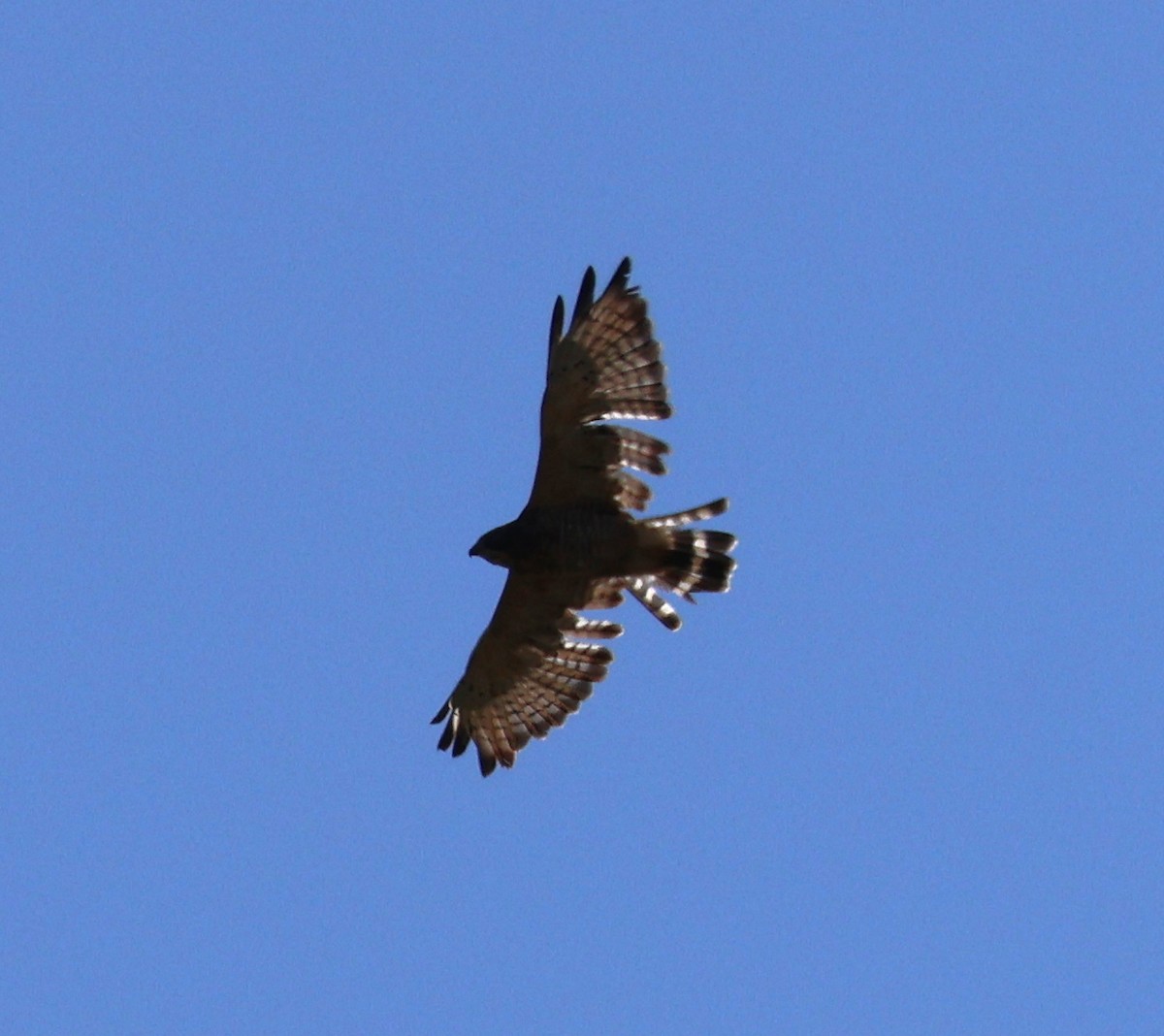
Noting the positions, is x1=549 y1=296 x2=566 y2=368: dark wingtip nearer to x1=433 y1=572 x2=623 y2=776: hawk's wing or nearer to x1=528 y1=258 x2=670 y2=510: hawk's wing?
x1=528 y1=258 x2=670 y2=510: hawk's wing

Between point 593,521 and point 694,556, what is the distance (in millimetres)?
761

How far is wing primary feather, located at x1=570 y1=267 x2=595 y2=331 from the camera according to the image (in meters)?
16.2

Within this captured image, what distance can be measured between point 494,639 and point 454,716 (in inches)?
25.6

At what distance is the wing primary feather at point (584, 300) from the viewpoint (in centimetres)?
1617

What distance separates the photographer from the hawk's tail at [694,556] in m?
16.4

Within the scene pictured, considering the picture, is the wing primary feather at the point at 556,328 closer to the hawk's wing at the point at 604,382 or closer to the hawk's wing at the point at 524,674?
the hawk's wing at the point at 604,382

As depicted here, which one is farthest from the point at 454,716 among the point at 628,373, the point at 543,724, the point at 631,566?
the point at 628,373

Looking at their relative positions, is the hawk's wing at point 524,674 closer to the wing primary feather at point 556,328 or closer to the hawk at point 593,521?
the hawk at point 593,521

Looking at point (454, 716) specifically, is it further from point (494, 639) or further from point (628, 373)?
point (628, 373)

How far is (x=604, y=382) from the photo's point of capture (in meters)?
16.1

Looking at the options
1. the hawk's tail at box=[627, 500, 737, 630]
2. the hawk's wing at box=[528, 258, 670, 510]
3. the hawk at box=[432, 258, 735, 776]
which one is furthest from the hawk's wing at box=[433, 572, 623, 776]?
the hawk's wing at box=[528, 258, 670, 510]

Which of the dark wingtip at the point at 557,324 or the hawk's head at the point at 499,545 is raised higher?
the dark wingtip at the point at 557,324

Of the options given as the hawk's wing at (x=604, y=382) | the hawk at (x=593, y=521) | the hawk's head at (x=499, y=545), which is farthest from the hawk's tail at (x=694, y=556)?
the hawk's head at (x=499, y=545)

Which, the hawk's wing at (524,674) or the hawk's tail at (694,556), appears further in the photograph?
the hawk's wing at (524,674)
